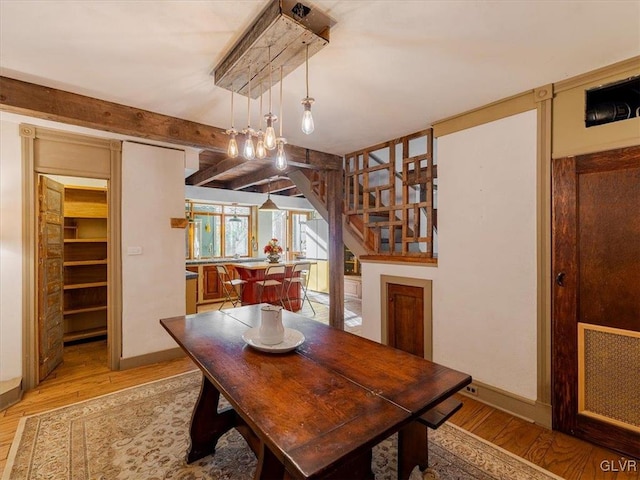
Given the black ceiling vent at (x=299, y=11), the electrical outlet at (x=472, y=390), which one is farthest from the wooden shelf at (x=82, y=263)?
the electrical outlet at (x=472, y=390)

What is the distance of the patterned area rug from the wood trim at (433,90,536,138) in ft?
7.61

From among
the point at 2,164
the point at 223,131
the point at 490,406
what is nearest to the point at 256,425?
the point at 490,406

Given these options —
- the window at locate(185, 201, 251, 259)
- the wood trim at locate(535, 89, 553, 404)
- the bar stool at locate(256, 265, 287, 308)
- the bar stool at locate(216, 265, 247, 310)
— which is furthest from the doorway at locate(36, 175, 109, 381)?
the wood trim at locate(535, 89, 553, 404)

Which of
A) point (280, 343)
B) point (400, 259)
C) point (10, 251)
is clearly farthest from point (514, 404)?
point (10, 251)

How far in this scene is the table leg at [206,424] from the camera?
183 centimetres

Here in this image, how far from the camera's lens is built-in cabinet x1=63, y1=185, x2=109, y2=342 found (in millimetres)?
3926

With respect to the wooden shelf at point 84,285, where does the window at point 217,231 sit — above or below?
above

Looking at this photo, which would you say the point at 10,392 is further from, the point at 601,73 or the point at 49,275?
the point at 601,73

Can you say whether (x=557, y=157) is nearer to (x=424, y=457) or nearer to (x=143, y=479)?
(x=424, y=457)

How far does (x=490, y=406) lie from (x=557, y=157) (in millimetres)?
1918

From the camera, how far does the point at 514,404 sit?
2.29 m

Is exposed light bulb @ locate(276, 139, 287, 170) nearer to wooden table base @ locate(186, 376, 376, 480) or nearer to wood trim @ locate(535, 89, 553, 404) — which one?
wooden table base @ locate(186, 376, 376, 480)

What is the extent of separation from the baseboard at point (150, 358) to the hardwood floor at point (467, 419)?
0.07 metres

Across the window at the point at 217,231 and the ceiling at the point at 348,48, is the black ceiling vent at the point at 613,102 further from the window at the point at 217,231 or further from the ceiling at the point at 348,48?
the window at the point at 217,231
